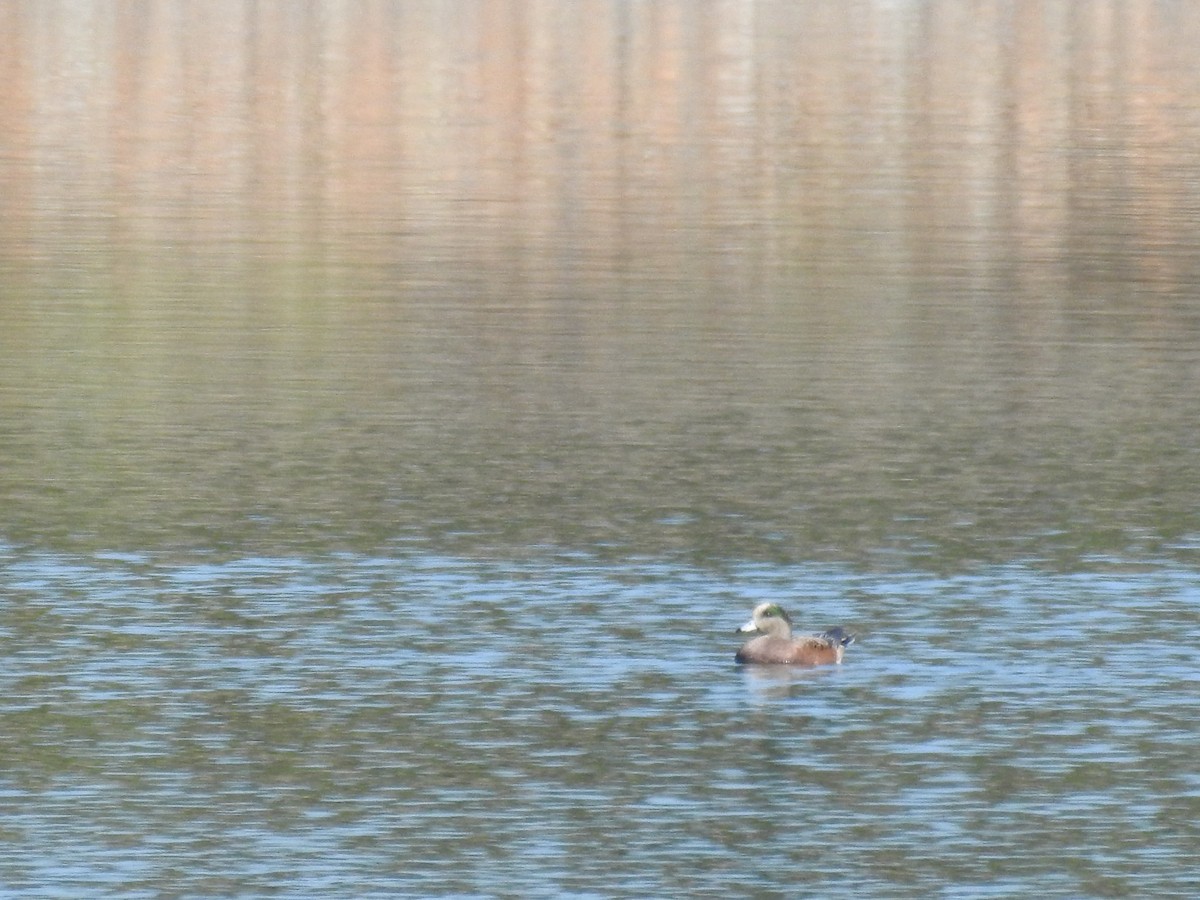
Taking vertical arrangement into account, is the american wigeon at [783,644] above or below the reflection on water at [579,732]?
above

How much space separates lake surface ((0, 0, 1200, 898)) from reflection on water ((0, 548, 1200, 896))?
0.05m

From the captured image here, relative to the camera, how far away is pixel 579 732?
22281 millimetres

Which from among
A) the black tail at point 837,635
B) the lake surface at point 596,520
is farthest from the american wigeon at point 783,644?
the lake surface at point 596,520

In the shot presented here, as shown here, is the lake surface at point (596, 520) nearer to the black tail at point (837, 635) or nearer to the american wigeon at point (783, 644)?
the american wigeon at point (783, 644)

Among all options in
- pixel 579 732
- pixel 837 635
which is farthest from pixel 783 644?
pixel 579 732

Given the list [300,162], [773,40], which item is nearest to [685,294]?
[300,162]

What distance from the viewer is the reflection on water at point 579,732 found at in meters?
19.5

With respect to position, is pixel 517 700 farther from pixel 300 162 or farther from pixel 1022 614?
pixel 300 162

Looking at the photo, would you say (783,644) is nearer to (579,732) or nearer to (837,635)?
(837,635)

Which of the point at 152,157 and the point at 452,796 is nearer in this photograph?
the point at 452,796

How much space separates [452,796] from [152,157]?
49872mm

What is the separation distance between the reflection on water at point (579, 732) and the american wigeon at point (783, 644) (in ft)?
0.58

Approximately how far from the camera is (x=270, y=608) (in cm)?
2636

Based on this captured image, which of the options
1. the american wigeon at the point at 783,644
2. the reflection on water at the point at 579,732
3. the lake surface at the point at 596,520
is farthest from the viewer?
the american wigeon at the point at 783,644
